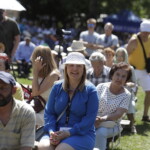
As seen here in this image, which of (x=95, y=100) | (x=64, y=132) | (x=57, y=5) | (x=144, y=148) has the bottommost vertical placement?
(x=144, y=148)

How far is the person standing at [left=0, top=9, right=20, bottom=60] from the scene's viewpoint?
26.1 ft

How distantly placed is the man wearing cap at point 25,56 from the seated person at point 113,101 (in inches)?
383

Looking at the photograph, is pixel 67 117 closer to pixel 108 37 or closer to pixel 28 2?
pixel 108 37

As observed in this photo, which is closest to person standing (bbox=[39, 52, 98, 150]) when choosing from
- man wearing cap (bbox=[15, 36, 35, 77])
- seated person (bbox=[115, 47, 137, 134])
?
seated person (bbox=[115, 47, 137, 134])

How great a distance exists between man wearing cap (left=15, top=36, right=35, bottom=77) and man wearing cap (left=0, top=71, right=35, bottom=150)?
1186 centimetres

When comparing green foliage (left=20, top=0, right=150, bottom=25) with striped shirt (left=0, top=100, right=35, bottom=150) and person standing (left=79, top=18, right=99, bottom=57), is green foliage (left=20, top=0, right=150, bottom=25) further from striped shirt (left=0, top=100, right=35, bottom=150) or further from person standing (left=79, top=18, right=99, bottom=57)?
striped shirt (left=0, top=100, right=35, bottom=150)

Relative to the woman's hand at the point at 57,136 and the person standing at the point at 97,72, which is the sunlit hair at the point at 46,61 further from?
the woman's hand at the point at 57,136

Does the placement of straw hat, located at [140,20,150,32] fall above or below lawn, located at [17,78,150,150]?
above

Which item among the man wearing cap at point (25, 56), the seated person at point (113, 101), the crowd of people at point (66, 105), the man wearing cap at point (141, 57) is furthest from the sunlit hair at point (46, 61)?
the man wearing cap at point (25, 56)

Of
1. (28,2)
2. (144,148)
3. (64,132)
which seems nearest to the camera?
→ (64,132)

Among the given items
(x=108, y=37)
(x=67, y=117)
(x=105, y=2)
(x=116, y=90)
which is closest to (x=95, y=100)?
(x=67, y=117)

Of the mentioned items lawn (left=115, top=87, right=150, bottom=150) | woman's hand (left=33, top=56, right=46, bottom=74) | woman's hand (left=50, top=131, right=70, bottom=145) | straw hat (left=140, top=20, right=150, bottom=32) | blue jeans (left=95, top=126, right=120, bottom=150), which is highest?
straw hat (left=140, top=20, right=150, bottom=32)

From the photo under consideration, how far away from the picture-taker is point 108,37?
452 inches

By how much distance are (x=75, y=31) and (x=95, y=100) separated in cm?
2608
